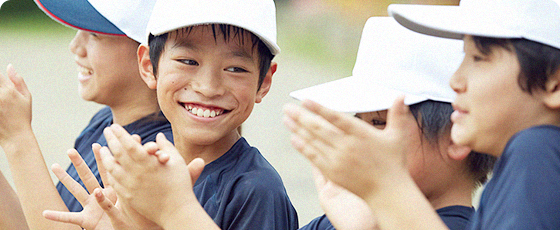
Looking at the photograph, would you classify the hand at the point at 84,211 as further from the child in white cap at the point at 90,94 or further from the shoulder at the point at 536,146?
the shoulder at the point at 536,146

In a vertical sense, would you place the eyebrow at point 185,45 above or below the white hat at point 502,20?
below

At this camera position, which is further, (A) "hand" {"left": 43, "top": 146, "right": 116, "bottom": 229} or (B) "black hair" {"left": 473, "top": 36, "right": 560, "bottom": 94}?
(A) "hand" {"left": 43, "top": 146, "right": 116, "bottom": 229}

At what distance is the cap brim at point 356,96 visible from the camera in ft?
4.32

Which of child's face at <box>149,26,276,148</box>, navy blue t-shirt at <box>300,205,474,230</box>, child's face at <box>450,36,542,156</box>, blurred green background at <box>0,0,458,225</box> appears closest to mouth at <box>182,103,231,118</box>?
child's face at <box>149,26,276,148</box>

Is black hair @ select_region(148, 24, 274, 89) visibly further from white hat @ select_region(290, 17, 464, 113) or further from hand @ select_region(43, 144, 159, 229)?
hand @ select_region(43, 144, 159, 229)

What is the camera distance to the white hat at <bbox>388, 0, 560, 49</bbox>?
3.13 ft

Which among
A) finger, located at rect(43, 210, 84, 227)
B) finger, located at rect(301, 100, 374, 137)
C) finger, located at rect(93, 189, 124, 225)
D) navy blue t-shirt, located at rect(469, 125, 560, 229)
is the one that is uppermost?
finger, located at rect(301, 100, 374, 137)

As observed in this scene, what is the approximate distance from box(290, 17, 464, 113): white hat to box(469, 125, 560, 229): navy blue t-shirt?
424mm

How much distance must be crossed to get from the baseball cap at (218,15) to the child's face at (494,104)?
65 cm

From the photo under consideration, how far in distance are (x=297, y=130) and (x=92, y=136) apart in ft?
4.93

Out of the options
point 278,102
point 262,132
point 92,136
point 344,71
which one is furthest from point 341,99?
point 344,71

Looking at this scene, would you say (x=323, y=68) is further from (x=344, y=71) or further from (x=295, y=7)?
(x=295, y=7)

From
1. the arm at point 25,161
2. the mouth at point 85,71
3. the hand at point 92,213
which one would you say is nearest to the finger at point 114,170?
the hand at point 92,213

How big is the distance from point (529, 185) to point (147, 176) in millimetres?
672
